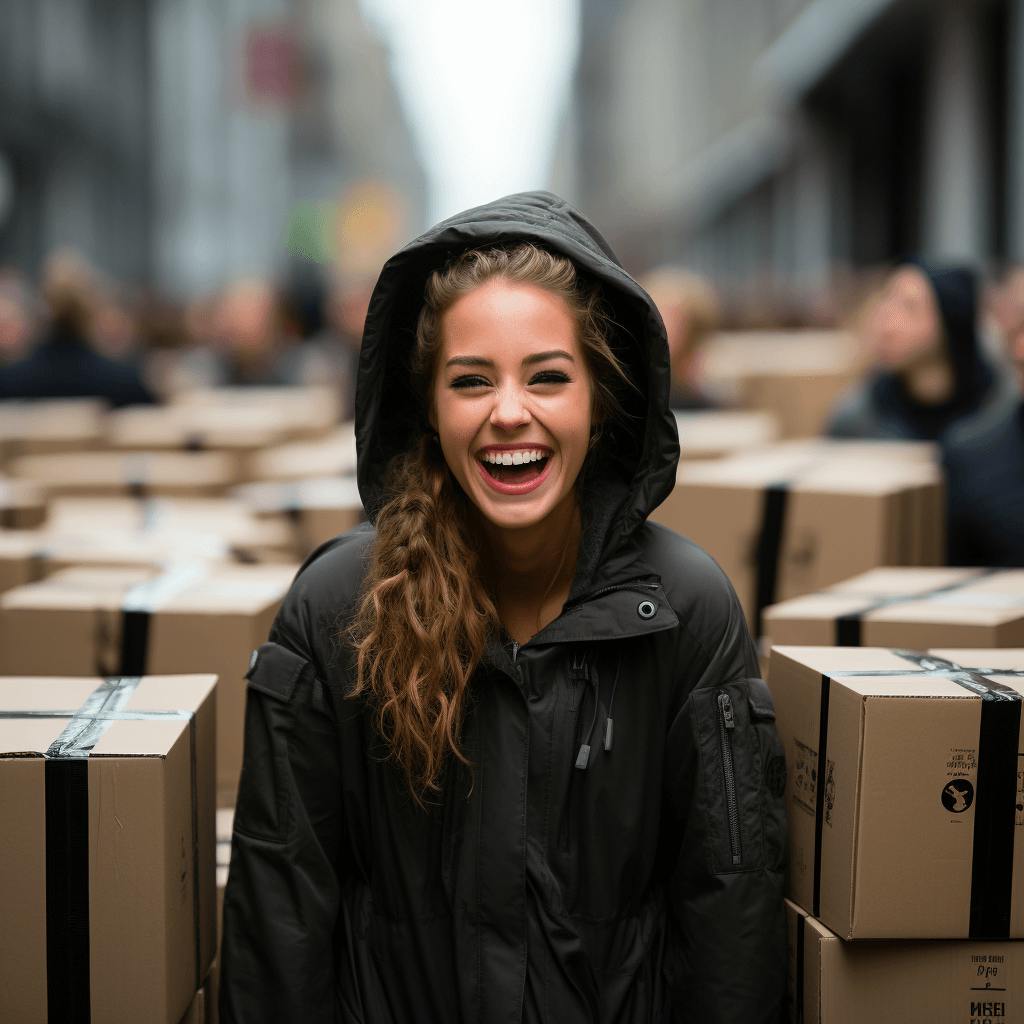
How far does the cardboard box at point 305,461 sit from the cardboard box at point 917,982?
8.96 ft

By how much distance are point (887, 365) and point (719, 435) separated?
892 millimetres

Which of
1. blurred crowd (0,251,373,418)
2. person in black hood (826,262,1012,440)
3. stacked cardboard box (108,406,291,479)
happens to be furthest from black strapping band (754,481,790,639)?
blurred crowd (0,251,373,418)

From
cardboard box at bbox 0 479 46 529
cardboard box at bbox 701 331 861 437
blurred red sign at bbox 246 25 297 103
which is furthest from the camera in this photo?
blurred red sign at bbox 246 25 297 103

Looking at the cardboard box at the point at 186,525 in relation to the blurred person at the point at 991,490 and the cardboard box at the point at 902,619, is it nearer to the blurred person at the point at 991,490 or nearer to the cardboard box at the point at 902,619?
the cardboard box at the point at 902,619

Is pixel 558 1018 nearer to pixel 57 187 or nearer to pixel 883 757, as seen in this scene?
pixel 883 757

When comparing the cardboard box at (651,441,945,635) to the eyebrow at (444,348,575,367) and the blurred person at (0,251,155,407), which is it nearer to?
the eyebrow at (444,348,575,367)

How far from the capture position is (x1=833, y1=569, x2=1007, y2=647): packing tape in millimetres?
2797

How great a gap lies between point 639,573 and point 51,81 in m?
27.1

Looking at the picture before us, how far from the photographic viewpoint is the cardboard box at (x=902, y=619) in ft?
9.12

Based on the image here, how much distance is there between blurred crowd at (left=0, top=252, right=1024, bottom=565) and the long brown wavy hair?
181cm

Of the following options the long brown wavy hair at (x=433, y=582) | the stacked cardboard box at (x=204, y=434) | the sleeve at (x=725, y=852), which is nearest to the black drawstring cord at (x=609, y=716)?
the sleeve at (x=725, y=852)

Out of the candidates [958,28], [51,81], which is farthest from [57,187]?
[958,28]

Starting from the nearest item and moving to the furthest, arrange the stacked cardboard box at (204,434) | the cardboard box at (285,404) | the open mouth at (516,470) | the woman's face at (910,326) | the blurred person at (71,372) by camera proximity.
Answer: the open mouth at (516,470)
the woman's face at (910,326)
the stacked cardboard box at (204,434)
the cardboard box at (285,404)
the blurred person at (71,372)

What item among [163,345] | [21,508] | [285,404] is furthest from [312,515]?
[163,345]
